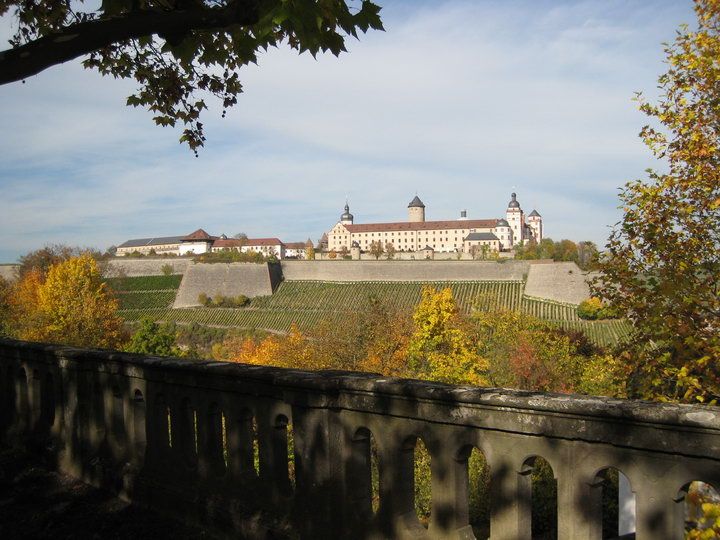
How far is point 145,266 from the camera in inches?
3169

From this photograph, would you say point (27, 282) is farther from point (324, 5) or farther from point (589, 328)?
point (324, 5)

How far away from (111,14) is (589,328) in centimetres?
4676

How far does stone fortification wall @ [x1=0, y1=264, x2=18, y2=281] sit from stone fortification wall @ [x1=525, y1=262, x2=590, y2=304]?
59222 millimetres

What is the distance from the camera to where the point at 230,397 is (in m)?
4.05

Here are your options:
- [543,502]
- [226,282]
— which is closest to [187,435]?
[543,502]

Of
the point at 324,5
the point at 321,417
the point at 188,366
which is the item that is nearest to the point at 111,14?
the point at 324,5

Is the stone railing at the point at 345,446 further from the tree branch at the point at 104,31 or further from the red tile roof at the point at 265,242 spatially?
the red tile roof at the point at 265,242

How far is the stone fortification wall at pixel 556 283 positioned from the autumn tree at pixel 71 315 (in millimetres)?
36462

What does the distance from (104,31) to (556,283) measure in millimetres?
56208

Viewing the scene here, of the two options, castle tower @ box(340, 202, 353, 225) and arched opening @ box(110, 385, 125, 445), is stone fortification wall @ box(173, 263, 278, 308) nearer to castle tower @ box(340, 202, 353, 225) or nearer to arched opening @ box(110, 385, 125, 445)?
arched opening @ box(110, 385, 125, 445)

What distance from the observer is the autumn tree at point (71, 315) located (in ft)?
117

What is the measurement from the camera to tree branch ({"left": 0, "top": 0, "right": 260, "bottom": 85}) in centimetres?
349

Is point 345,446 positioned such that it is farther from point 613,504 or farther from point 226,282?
point 226,282

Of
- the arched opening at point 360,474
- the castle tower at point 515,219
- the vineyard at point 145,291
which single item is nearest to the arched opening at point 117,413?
the arched opening at point 360,474
